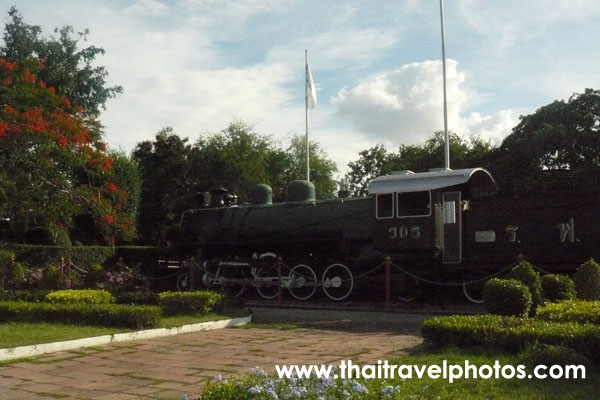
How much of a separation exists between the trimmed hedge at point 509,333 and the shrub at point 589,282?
395 centimetres

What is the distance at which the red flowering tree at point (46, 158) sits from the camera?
60.7 ft

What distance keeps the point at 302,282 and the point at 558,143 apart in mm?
18469

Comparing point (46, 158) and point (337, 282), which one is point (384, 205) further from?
point (46, 158)

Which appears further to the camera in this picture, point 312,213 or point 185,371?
point 312,213

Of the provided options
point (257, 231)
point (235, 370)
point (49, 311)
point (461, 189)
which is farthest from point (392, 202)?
point (235, 370)

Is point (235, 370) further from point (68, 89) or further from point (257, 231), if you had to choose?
point (68, 89)

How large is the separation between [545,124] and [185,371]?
2788 centimetres

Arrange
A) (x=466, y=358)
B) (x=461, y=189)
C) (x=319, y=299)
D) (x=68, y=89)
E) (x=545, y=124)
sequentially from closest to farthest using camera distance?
1. (x=466, y=358)
2. (x=461, y=189)
3. (x=319, y=299)
4. (x=68, y=89)
5. (x=545, y=124)

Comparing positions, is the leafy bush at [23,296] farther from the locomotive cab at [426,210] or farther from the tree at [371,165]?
the tree at [371,165]

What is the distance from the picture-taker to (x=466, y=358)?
718cm

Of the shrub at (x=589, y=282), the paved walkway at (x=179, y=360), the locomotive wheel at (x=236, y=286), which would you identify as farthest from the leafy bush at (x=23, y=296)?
the shrub at (x=589, y=282)

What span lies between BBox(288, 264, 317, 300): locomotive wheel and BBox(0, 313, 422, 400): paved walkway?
6.16m

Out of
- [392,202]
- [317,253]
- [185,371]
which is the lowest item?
[185,371]

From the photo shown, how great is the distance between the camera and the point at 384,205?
15977mm
